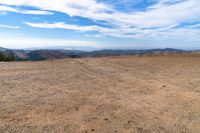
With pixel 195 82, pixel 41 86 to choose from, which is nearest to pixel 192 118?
pixel 195 82

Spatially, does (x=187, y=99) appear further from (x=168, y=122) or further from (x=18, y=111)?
(x=18, y=111)

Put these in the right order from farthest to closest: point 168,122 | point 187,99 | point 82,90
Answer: point 82,90
point 187,99
point 168,122

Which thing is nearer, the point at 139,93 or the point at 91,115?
Result: the point at 91,115

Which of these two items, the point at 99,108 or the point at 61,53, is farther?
the point at 61,53

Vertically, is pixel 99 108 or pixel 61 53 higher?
pixel 99 108

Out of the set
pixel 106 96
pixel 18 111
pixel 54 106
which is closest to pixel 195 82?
pixel 106 96

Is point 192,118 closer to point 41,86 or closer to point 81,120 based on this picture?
point 81,120

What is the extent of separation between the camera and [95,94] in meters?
9.20

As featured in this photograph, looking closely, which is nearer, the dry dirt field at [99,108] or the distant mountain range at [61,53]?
the dry dirt field at [99,108]

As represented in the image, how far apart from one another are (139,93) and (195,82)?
11.8 feet

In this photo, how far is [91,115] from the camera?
664 centimetres

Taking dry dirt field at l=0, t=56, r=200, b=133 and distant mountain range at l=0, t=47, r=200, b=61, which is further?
distant mountain range at l=0, t=47, r=200, b=61

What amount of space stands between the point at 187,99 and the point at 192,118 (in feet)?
6.75

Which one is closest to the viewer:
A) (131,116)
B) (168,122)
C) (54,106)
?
(168,122)
